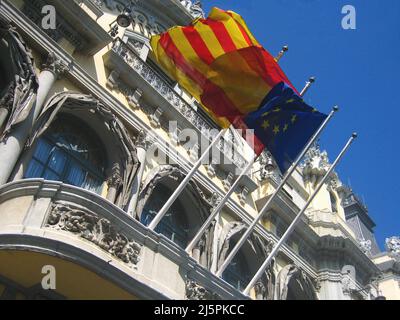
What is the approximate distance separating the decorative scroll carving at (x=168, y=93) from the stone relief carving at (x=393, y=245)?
1003 inches

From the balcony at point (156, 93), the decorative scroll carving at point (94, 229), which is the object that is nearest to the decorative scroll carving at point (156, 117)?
the balcony at point (156, 93)

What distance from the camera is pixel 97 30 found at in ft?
44.9

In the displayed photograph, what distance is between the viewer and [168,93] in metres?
16.2

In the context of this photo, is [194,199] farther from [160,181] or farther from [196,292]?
[196,292]

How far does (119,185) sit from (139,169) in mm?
894

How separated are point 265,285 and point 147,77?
323 inches

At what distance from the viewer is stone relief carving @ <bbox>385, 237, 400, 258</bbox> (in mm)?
38216

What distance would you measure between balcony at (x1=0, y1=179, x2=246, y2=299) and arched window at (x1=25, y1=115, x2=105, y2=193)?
260 centimetres

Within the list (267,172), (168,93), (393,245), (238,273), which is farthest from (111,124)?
(393,245)

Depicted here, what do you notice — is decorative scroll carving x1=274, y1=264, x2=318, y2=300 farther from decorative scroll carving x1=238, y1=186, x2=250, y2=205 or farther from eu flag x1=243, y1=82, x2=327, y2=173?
eu flag x1=243, y1=82, x2=327, y2=173
